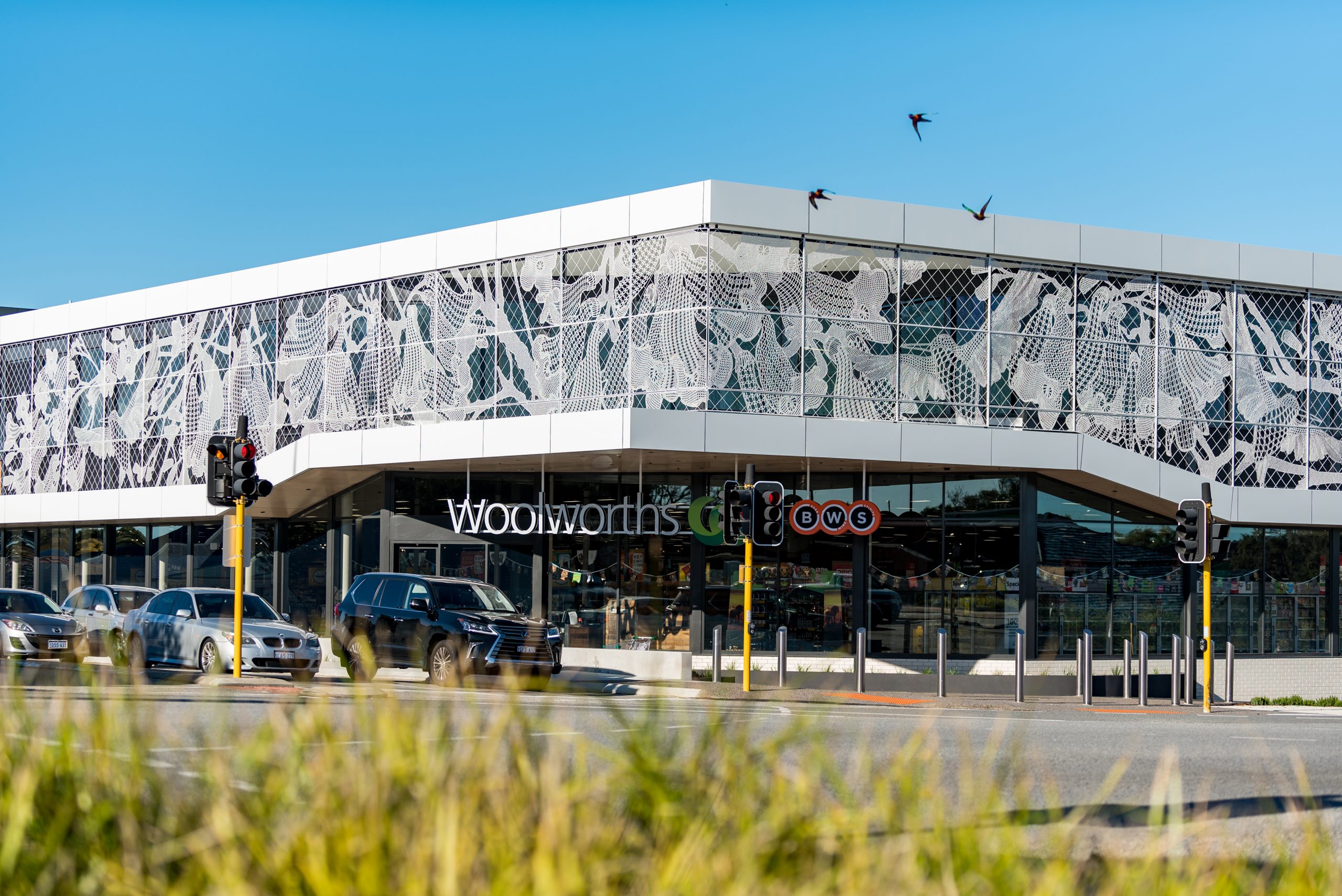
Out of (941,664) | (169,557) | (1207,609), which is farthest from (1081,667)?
(169,557)

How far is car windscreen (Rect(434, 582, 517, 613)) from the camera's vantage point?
24.3 metres

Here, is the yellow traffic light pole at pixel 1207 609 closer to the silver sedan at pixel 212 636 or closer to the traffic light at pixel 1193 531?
the traffic light at pixel 1193 531

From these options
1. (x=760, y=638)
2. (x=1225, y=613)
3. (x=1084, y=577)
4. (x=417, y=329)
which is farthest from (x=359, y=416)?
(x=1225, y=613)

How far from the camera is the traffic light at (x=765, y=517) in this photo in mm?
24328

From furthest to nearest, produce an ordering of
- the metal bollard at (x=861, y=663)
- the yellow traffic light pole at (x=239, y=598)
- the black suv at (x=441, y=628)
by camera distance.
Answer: the metal bollard at (x=861, y=663) → the black suv at (x=441, y=628) → the yellow traffic light pole at (x=239, y=598)

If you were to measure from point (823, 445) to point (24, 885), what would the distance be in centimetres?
2406

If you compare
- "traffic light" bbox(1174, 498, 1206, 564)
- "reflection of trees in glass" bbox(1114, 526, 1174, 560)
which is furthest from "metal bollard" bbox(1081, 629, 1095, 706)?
"reflection of trees in glass" bbox(1114, 526, 1174, 560)

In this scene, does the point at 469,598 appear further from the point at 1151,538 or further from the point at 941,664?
the point at 1151,538

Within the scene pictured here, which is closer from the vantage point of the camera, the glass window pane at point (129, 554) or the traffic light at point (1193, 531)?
the traffic light at point (1193, 531)

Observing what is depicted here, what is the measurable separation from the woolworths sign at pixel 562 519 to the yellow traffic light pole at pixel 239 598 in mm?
8581

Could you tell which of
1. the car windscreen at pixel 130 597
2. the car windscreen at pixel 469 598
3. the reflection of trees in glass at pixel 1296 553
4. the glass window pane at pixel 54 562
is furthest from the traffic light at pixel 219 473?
the glass window pane at pixel 54 562

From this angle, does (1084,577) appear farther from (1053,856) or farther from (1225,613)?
(1053,856)

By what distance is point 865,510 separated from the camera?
2995 centimetres

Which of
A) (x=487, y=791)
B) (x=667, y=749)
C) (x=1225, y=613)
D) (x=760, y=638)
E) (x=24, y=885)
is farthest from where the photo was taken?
(x=1225, y=613)
